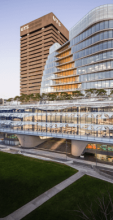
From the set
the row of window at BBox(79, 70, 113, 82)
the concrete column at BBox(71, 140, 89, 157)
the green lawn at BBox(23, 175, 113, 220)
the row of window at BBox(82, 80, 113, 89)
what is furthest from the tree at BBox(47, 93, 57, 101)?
the green lawn at BBox(23, 175, 113, 220)

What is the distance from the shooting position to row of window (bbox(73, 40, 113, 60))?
53.3 meters

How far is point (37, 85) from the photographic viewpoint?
11994 cm

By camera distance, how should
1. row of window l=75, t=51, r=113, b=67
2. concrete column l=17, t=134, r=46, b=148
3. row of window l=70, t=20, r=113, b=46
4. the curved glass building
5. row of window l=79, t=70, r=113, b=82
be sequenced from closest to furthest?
concrete column l=17, t=134, r=46, b=148 < row of window l=70, t=20, r=113, b=46 < the curved glass building < row of window l=75, t=51, r=113, b=67 < row of window l=79, t=70, r=113, b=82

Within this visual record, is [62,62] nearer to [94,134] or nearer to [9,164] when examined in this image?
[94,134]

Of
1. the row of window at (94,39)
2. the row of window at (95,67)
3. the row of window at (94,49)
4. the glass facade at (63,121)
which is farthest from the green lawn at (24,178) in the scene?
the row of window at (94,39)

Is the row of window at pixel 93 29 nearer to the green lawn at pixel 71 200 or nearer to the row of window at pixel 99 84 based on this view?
the row of window at pixel 99 84

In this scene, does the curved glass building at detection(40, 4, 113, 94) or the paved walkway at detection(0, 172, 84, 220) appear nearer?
the paved walkway at detection(0, 172, 84, 220)

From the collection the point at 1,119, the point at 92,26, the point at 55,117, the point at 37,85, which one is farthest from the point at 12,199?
the point at 37,85

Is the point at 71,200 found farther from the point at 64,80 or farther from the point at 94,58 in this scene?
the point at 64,80

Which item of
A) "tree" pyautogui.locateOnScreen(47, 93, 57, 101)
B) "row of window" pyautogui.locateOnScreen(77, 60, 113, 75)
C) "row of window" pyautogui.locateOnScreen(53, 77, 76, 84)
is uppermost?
"row of window" pyautogui.locateOnScreen(77, 60, 113, 75)

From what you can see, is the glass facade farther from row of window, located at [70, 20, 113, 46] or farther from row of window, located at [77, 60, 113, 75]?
row of window, located at [70, 20, 113, 46]

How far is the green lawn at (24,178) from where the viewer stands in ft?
45.6

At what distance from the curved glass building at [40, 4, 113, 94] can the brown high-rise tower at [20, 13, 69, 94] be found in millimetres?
46971

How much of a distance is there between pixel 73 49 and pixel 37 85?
197 feet
